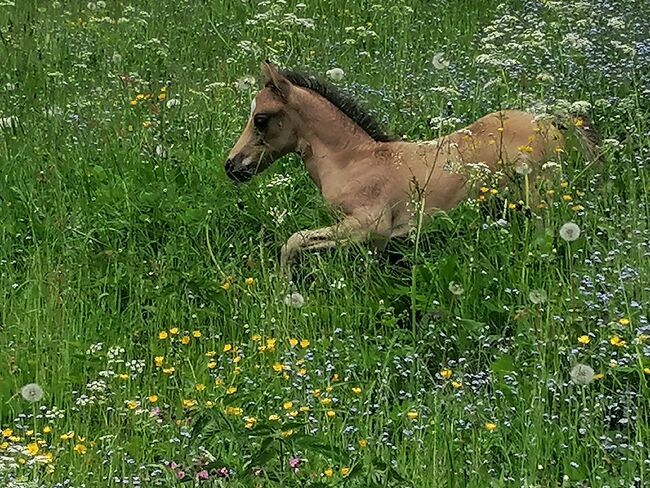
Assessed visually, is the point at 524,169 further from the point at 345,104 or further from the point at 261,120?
the point at 261,120

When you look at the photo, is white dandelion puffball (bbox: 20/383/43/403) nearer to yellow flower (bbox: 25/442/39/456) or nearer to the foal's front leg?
yellow flower (bbox: 25/442/39/456)

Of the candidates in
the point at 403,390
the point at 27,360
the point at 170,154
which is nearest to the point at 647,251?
the point at 403,390

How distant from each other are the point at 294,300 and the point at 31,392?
1.29 m

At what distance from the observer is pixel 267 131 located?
22.2ft

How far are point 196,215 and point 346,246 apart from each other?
1.05 meters

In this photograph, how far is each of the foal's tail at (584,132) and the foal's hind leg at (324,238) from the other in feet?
3.54

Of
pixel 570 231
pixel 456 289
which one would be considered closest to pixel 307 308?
pixel 456 289

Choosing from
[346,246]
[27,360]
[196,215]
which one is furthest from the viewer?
[196,215]

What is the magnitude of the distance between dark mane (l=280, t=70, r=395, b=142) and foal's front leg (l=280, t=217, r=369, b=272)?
0.80 m

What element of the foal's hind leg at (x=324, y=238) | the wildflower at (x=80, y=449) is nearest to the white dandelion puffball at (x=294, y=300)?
the foal's hind leg at (x=324, y=238)

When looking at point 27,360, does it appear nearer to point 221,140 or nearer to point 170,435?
point 170,435

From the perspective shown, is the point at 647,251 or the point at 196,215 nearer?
the point at 647,251

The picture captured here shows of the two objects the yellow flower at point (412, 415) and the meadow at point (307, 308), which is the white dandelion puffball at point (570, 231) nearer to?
the meadow at point (307, 308)

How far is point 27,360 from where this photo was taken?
5.09 meters
